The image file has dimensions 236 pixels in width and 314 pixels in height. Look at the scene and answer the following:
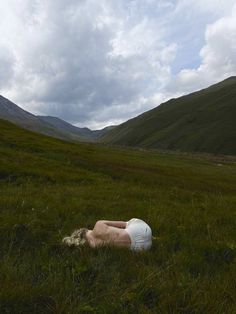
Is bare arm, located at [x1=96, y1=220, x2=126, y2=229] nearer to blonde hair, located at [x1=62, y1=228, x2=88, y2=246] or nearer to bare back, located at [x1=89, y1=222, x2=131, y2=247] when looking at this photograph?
bare back, located at [x1=89, y1=222, x2=131, y2=247]

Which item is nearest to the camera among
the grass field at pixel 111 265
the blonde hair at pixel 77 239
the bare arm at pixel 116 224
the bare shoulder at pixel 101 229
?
the grass field at pixel 111 265

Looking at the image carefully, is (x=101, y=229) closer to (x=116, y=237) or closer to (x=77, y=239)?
(x=116, y=237)

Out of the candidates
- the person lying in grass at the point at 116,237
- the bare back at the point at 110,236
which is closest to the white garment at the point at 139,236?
the person lying in grass at the point at 116,237

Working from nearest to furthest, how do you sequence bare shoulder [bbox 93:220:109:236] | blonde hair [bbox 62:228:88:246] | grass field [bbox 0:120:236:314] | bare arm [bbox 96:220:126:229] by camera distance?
grass field [bbox 0:120:236:314]
blonde hair [bbox 62:228:88:246]
bare shoulder [bbox 93:220:109:236]
bare arm [bbox 96:220:126:229]

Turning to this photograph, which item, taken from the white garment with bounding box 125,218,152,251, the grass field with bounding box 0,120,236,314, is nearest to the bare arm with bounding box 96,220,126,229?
the white garment with bounding box 125,218,152,251

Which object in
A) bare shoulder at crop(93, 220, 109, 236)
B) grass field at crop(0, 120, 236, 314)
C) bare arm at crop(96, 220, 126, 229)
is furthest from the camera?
bare arm at crop(96, 220, 126, 229)

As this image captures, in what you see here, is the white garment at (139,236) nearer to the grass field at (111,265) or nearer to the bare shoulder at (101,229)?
the grass field at (111,265)

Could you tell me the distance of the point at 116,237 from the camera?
8305 millimetres

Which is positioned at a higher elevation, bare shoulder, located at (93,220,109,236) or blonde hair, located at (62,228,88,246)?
bare shoulder, located at (93,220,109,236)

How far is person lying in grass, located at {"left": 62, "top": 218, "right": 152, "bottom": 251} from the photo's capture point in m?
8.20

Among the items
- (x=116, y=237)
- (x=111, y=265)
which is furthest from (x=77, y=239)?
(x=111, y=265)

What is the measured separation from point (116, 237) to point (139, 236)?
1.61 feet

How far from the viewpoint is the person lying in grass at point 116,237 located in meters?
8.20

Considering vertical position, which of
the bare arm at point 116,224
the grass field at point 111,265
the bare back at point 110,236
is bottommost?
the grass field at point 111,265
